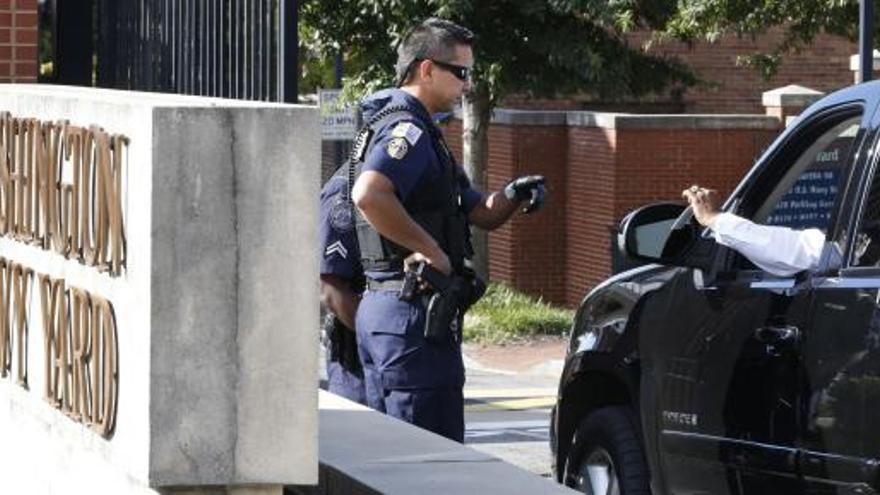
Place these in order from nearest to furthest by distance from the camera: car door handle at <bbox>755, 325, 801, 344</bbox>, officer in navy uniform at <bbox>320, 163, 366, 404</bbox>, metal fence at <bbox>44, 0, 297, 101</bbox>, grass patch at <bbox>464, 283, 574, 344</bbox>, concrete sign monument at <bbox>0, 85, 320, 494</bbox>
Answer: concrete sign monument at <bbox>0, 85, 320, 494</bbox>, car door handle at <bbox>755, 325, 801, 344</bbox>, metal fence at <bbox>44, 0, 297, 101</bbox>, officer in navy uniform at <bbox>320, 163, 366, 404</bbox>, grass patch at <bbox>464, 283, 574, 344</bbox>

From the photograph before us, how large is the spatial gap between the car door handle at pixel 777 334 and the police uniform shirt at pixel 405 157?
120 cm

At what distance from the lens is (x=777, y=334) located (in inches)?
244

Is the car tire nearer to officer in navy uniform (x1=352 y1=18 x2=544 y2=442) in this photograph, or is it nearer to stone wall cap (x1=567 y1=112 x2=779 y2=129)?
officer in navy uniform (x1=352 y1=18 x2=544 y2=442)

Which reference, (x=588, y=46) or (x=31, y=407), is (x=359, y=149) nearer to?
(x=31, y=407)

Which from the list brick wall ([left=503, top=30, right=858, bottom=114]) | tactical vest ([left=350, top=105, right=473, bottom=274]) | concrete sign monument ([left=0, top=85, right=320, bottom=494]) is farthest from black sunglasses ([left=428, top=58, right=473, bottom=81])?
brick wall ([left=503, top=30, right=858, bottom=114])

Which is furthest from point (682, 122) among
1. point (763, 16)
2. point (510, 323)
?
point (763, 16)

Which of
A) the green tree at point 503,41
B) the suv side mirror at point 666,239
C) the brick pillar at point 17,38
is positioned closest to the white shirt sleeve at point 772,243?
the suv side mirror at point 666,239

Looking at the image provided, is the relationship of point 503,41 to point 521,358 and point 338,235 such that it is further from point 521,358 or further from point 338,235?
point 338,235

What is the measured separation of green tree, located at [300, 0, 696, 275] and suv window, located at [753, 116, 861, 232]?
1418 cm

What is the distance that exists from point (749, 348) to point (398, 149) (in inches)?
49.9

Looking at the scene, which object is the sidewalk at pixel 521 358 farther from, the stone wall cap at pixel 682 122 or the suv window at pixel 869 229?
the suv window at pixel 869 229

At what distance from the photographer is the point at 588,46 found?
21766 mm

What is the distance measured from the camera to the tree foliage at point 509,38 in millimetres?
21531

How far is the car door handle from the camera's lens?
20.1ft
